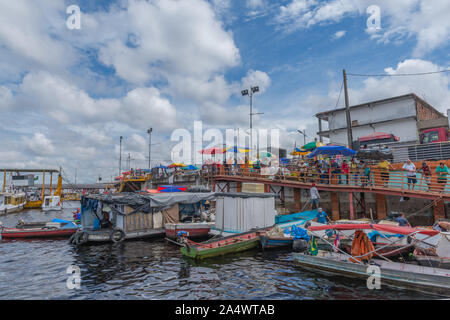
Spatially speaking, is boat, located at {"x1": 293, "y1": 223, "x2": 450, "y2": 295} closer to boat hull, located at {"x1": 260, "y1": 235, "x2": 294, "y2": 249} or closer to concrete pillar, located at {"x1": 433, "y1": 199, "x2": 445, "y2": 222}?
boat hull, located at {"x1": 260, "y1": 235, "x2": 294, "y2": 249}

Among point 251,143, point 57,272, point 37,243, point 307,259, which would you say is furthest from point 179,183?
point 307,259

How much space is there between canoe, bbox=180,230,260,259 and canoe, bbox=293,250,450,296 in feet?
11.8

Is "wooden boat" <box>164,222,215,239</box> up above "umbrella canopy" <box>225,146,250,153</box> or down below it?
below

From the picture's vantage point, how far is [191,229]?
19891 millimetres

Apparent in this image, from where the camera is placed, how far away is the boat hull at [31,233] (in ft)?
70.1

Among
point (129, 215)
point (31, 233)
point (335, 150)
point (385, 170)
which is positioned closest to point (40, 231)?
point (31, 233)

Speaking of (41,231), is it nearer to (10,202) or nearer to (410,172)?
(410,172)

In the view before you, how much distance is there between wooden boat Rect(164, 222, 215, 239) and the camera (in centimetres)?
1939

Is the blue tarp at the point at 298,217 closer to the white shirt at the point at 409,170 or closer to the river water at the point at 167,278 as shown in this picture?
the river water at the point at 167,278

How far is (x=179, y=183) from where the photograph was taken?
3809 centimetres

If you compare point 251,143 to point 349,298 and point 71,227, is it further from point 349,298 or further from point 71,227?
point 349,298

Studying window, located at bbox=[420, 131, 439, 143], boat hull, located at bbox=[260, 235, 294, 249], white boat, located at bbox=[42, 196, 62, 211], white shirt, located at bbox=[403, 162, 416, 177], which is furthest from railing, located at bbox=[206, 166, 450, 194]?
white boat, located at bbox=[42, 196, 62, 211]
